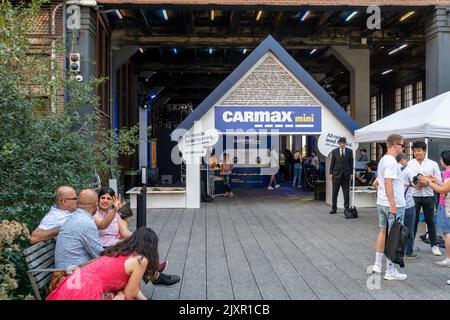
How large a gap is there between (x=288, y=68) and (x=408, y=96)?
656 inches

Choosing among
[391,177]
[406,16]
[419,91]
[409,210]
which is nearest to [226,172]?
[406,16]

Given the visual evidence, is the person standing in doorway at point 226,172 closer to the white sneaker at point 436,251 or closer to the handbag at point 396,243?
the white sneaker at point 436,251

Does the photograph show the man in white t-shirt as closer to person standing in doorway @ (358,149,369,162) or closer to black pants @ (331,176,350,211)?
black pants @ (331,176,350,211)

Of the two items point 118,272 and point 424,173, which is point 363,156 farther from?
point 118,272

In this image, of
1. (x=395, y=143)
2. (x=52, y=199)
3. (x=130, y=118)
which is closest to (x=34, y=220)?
(x=52, y=199)

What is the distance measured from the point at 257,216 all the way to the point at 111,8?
26.8ft

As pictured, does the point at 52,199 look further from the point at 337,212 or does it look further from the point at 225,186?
the point at 225,186

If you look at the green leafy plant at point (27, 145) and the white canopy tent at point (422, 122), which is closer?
the green leafy plant at point (27, 145)

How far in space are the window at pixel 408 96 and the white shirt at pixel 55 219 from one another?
2540 centimetres

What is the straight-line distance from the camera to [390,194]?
6.03m

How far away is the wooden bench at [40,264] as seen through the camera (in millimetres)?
4071

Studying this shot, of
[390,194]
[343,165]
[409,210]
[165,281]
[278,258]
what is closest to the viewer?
[165,281]

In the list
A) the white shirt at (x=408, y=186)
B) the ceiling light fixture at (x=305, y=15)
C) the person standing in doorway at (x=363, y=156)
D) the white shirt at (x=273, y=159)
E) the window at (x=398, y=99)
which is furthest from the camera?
the window at (x=398, y=99)

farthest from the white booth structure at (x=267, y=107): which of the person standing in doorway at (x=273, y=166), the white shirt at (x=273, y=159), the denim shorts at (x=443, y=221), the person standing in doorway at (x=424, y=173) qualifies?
the white shirt at (x=273, y=159)
